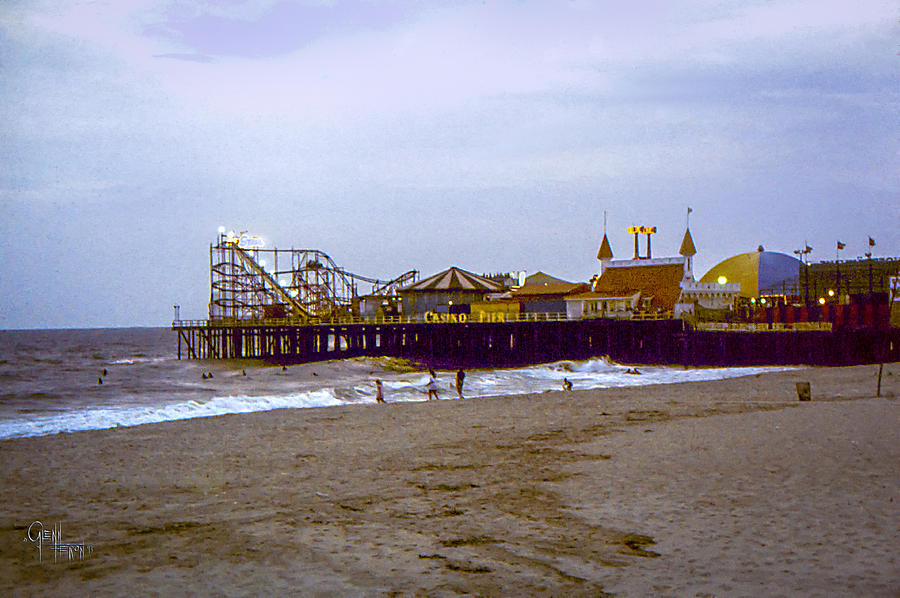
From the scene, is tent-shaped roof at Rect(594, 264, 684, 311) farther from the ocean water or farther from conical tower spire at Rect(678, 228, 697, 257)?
the ocean water

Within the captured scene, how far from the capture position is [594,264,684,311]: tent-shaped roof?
61656 mm

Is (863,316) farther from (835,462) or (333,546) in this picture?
(333,546)

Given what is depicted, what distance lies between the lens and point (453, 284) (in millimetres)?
69375

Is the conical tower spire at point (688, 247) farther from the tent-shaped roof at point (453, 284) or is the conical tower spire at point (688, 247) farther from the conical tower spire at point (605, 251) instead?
the tent-shaped roof at point (453, 284)

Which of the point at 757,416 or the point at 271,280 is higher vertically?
the point at 271,280

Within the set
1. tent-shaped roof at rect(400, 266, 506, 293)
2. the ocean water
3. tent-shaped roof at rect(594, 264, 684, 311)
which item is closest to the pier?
the ocean water

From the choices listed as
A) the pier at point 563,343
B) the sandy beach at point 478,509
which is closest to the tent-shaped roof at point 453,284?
the pier at point 563,343

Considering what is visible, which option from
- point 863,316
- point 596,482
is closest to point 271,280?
point 863,316

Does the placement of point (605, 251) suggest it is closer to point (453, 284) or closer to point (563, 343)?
point (453, 284)

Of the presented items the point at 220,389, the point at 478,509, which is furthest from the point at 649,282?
the point at 478,509

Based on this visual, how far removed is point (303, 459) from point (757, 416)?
1022 centimetres

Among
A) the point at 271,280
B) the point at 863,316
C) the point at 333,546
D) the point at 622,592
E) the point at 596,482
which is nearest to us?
the point at 622,592

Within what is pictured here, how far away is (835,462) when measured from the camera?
1039 cm

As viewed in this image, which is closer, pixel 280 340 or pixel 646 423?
pixel 646 423
